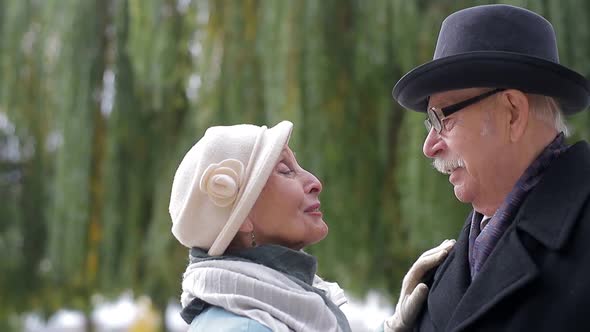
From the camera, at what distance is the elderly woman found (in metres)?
2.18

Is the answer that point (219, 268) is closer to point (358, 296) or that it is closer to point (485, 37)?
point (485, 37)

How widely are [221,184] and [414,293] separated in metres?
0.66

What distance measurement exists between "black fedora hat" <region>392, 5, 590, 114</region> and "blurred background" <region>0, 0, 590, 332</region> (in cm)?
238

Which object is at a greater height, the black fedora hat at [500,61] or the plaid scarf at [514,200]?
the black fedora hat at [500,61]

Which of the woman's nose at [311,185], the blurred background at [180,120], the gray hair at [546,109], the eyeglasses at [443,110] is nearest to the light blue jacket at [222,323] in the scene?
the woman's nose at [311,185]

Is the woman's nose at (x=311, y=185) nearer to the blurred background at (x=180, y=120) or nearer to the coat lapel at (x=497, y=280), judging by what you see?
the coat lapel at (x=497, y=280)

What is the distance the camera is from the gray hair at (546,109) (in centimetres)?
230

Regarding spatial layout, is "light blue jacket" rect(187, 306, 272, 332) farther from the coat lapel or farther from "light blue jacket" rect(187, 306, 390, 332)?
the coat lapel

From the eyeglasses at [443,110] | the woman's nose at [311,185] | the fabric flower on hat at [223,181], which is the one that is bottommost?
the woman's nose at [311,185]

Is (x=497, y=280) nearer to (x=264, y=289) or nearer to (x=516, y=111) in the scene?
(x=516, y=111)

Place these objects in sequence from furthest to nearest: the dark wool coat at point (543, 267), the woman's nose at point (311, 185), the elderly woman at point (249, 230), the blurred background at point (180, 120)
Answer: the blurred background at point (180, 120)
the woman's nose at point (311, 185)
the elderly woman at point (249, 230)
the dark wool coat at point (543, 267)

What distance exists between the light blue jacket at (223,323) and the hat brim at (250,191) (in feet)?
0.55

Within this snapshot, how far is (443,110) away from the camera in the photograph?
7.82 feet

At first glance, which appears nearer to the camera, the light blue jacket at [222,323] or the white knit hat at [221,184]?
the light blue jacket at [222,323]
